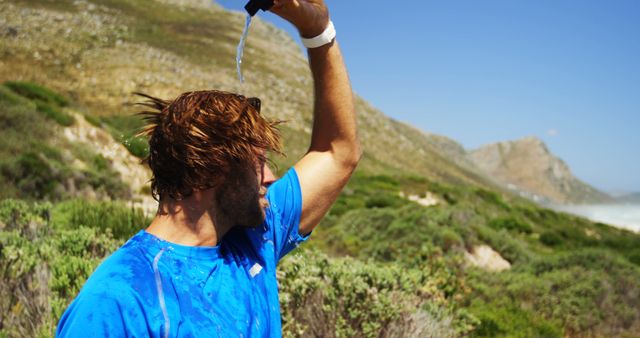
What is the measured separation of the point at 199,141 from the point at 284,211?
68 centimetres

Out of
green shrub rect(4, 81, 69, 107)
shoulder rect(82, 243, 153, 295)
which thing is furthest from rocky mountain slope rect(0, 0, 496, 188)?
shoulder rect(82, 243, 153, 295)

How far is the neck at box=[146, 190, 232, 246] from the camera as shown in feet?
5.19

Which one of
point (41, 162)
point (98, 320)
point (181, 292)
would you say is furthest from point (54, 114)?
point (98, 320)

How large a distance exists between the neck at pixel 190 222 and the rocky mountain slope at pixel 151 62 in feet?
75.8

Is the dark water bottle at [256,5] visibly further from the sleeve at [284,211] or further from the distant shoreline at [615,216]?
the distant shoreline at [615,216]

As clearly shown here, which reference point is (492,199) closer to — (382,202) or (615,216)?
(382,202)

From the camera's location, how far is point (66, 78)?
32781 mm

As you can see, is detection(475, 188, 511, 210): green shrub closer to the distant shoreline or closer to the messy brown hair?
the messy brown hair

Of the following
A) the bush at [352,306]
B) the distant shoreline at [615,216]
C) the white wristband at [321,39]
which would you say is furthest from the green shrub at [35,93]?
the distant shoreline at [615,216]

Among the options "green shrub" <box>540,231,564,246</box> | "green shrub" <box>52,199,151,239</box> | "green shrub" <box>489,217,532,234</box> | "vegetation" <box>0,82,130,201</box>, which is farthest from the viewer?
"green shrub" <box>489,217,532,234</box>

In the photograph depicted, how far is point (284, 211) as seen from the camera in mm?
2141

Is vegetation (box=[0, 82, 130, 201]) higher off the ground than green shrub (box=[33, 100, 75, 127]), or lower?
higher

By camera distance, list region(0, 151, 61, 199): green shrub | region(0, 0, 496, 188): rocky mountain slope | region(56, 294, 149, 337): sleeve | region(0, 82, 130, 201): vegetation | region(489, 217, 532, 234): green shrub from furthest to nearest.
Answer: region(0, 0, 496, 188): rocky mountain slope → region(489, 217, 532, 234): green shrub → region(0, 82, 130, 201): vegetation → region(0, 151, 61, 199): green shrub → region(56, 294, 149, 337): sleeve

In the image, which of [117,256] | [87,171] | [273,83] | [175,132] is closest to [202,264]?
[117,256]
